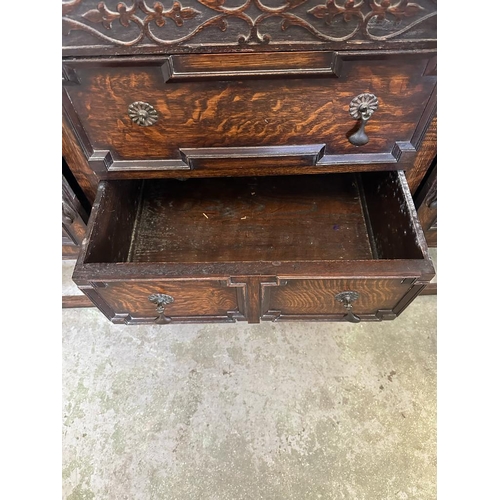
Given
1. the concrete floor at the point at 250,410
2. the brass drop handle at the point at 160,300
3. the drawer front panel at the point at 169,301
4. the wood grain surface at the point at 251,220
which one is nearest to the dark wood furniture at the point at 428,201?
the wood grain surface at the point at 251,220

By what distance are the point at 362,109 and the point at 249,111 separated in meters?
0.18

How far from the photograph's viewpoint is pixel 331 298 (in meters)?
0.77

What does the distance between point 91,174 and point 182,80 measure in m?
0.31

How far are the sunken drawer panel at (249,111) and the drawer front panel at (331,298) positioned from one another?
0.69 ft

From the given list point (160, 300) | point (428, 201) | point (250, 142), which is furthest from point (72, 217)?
point (428, 201)

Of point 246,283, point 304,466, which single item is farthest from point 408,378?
point 246,283

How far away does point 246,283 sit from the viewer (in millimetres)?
696

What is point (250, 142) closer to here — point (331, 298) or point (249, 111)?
point (249, 111)

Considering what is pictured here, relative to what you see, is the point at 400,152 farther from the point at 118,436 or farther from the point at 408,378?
the point at 118,436

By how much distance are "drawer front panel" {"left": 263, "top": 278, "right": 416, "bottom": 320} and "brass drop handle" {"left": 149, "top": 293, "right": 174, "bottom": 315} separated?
0.62 feet

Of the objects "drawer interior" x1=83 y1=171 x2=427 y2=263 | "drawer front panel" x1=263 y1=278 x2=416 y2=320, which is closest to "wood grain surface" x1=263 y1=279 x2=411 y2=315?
"drawer front panel" x1=263 y1=278 x2=416 y2=320

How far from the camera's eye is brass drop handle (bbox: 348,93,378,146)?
2.07 ft

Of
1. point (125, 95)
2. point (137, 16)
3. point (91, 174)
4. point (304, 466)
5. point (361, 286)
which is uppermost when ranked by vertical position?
point (137, 16)

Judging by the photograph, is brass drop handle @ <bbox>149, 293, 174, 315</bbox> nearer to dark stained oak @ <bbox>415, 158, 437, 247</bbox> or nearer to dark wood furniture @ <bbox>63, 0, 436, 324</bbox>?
dark wood furniture @ <bbox>63, 0, 436, 324</bbox>
